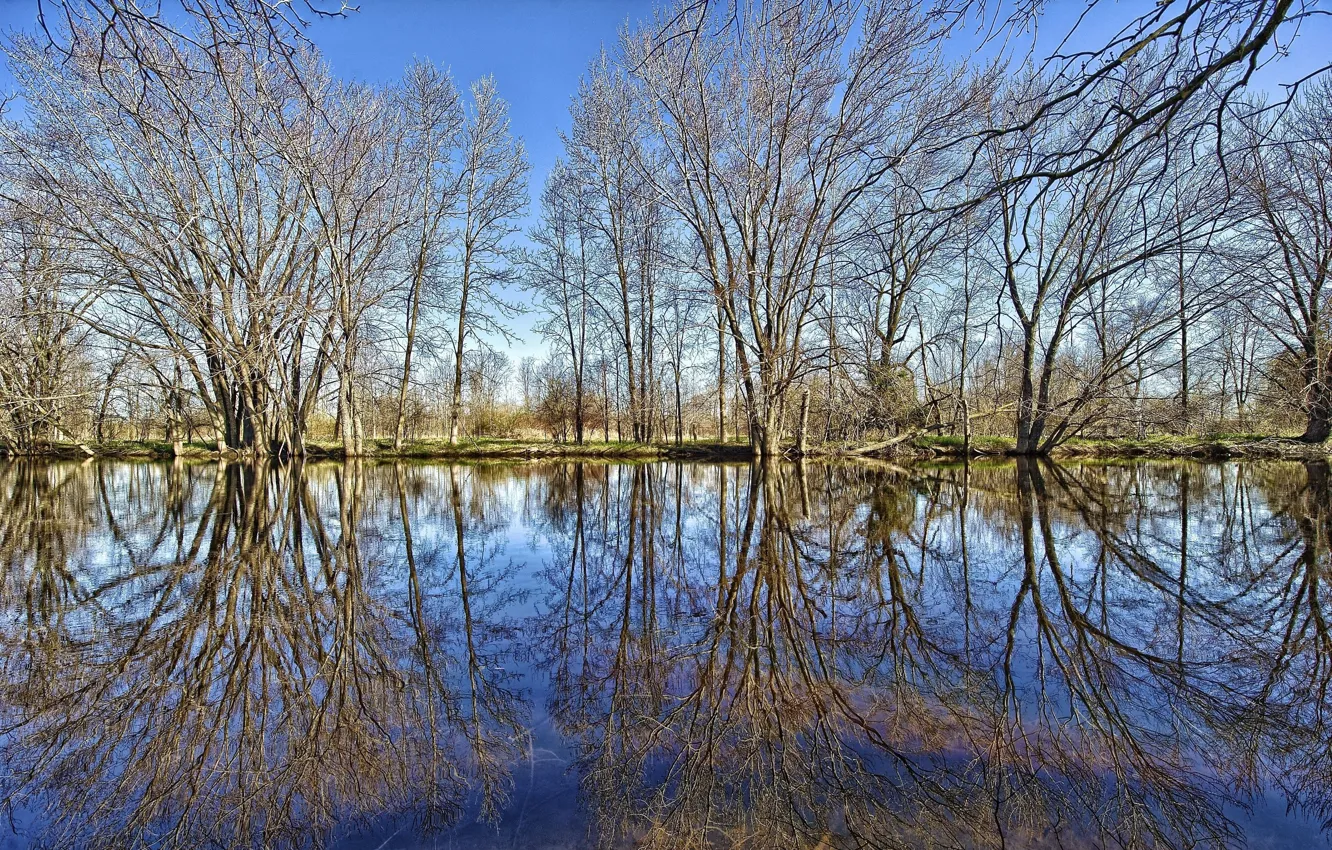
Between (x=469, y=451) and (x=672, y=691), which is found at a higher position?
(x=469, y=451)

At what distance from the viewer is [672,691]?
7.86ft

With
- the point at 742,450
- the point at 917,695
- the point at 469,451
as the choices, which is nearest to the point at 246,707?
the point at 917,695

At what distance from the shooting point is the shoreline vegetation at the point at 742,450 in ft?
56.1

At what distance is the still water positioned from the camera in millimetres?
1647

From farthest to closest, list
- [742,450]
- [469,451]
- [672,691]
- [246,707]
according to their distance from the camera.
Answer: [469,451]
[742,450]
[672,691]
[246,707]

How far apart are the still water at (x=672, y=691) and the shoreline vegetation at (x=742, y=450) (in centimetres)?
1264

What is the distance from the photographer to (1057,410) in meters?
16.6

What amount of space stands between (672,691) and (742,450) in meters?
15.9

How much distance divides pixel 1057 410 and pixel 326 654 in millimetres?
18765

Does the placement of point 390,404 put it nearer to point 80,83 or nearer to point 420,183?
point 420,183

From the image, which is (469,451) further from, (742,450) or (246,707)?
(246,707)

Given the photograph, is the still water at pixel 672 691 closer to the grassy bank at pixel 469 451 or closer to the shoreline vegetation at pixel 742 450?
the shoreline vegetation at pixel 742 450

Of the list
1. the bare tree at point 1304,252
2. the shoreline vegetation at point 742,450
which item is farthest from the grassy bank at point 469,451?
the bare tree at point 1304,252

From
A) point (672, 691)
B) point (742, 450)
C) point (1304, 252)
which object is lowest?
point (672, 691)
